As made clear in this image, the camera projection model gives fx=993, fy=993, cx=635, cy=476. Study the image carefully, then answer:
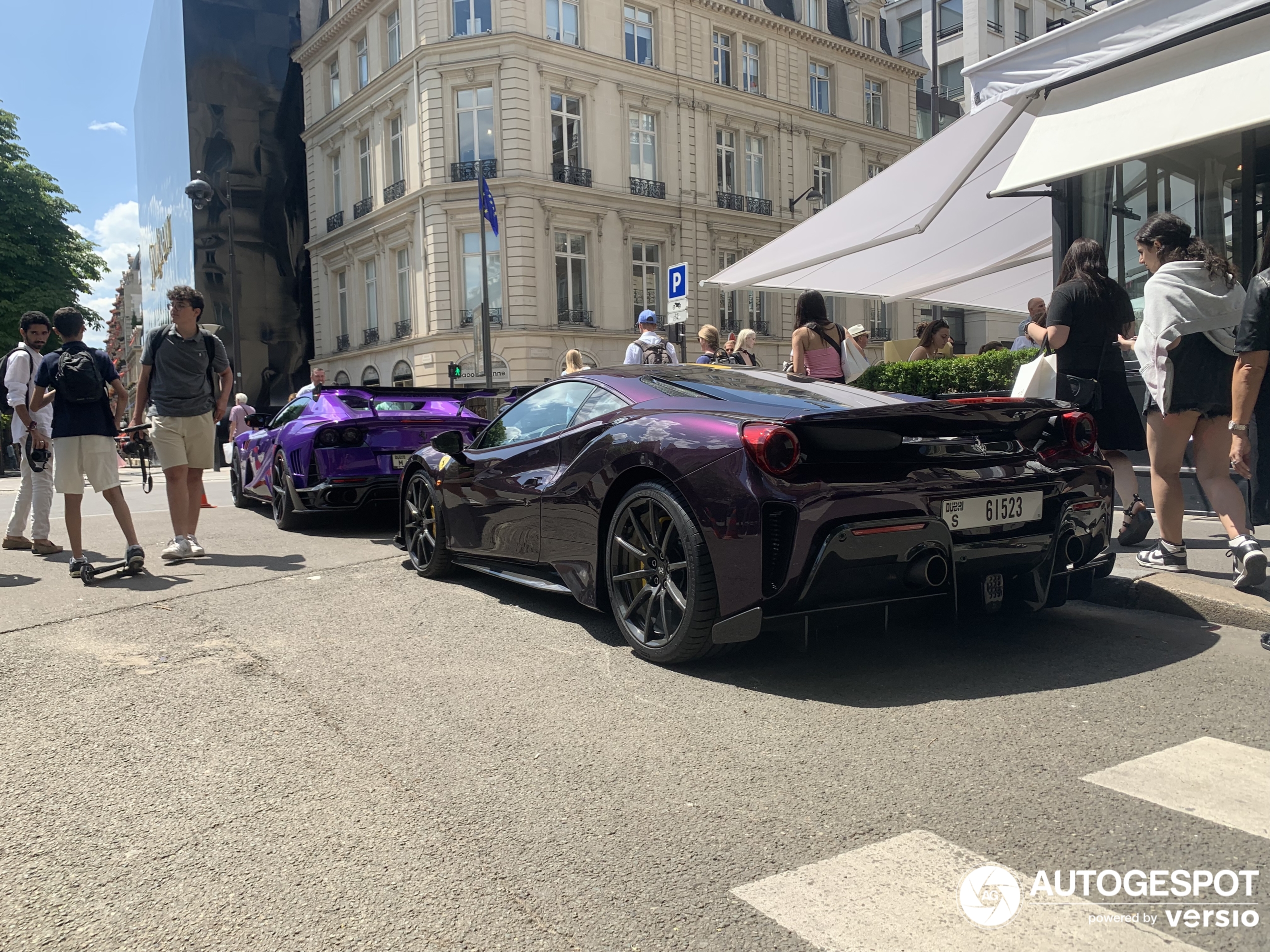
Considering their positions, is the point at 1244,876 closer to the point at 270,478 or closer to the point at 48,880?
the point at 48,880

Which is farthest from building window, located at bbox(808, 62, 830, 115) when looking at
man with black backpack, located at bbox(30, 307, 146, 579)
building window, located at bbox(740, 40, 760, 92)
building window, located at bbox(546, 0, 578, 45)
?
man with black backpack, located at bbox(30, 307, 146, 579)

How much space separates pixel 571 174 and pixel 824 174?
39.9ft

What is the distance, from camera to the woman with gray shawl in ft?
16.1

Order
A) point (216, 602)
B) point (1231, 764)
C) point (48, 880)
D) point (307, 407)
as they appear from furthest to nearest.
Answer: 1. point (307, 407)
2. point (216, 602)
3. point (1231, 764)
4. point (48, 880)

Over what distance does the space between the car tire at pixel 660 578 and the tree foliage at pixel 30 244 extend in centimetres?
3458

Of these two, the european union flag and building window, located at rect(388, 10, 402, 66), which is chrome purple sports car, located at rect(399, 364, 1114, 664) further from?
building window, located at rect(388, 10, 402, 66)

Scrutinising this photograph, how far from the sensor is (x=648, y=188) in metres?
32.7

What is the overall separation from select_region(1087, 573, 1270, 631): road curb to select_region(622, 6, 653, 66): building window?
30920 mm

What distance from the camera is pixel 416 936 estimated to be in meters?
2.01

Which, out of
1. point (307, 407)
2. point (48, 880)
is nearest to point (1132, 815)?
point (48, 880)

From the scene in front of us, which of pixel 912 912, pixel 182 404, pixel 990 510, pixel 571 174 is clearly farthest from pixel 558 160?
pixel 912 912

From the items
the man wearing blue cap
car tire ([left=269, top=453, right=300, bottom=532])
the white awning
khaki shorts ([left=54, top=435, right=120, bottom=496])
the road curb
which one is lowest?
the road curb

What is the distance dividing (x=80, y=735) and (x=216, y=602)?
2234 millimetres

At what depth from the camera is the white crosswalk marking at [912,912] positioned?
6.32 feet
